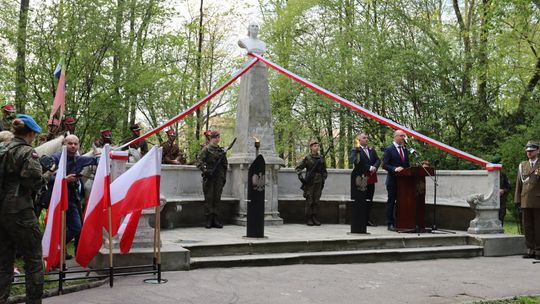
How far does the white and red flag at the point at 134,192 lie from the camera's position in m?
7.66

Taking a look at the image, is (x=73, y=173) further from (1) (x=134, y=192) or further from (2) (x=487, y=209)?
(2) (x=487, y=209)

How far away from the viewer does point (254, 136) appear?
13.1 m

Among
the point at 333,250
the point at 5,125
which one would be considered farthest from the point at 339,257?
the point at 5,125

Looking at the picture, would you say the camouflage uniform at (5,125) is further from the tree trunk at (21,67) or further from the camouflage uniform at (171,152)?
the tree trunk at (21,67)

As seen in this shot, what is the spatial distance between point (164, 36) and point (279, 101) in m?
8.20

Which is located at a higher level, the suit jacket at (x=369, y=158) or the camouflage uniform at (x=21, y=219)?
the suit jacket at (x=369, y=158)

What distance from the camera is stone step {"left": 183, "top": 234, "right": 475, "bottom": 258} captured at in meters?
9.31

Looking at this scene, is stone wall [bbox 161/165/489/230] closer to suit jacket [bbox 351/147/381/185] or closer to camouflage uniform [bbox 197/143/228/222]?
camouflage uniform [bbox 197/143/228/222]

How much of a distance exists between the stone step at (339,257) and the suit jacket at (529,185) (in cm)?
128

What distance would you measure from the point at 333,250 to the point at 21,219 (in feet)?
19.3

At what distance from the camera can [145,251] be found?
330 inches

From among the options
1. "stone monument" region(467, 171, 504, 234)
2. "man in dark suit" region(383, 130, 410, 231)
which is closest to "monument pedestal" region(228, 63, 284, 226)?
"man in dark suit" region(383, 130, 410, 231)

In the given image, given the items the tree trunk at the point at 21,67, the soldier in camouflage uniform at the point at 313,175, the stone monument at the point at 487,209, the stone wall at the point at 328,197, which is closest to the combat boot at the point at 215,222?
the stone wall at the point at 328,197

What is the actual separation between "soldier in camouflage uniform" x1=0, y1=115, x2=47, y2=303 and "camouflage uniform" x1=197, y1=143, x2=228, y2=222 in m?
6.31
